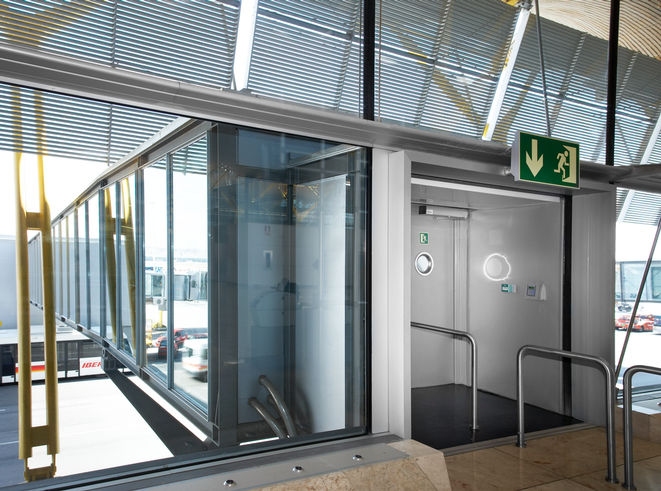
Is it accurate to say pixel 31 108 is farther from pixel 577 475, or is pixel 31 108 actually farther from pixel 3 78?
pixel 577 475

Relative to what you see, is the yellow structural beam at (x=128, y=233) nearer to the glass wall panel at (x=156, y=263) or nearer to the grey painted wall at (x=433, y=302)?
the glass wall panel at (x=156, y=263)

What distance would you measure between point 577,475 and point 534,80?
3611 mm

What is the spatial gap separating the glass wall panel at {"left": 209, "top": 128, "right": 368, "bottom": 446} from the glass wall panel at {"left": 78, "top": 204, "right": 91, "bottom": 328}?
0.68 m

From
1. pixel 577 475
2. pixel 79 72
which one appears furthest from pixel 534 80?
pixel 79 72

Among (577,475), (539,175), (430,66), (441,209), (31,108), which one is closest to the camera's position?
(31,108)

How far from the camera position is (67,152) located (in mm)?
2846

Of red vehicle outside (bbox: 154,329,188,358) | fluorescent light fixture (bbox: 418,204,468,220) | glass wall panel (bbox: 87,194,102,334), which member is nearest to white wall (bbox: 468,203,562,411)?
fluorescent light fixture (bbox: 418,204,468,220)

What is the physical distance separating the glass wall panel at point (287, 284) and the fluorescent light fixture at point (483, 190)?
2.41 ft

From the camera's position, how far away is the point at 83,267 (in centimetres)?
283

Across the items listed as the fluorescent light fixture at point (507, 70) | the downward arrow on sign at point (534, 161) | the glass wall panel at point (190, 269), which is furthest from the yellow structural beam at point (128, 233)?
the fluorescent light fixture at point (507, 70)

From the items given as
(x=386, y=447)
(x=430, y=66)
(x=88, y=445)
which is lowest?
(x=386, y=447)

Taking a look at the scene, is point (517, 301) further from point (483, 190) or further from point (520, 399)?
→ point (520, 399)

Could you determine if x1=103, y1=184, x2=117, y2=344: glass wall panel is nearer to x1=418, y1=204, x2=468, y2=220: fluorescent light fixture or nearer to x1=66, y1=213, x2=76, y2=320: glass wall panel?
x1=66, y1=213, x2=76, y2=320: glass wall panel

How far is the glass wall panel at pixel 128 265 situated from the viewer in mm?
2961
